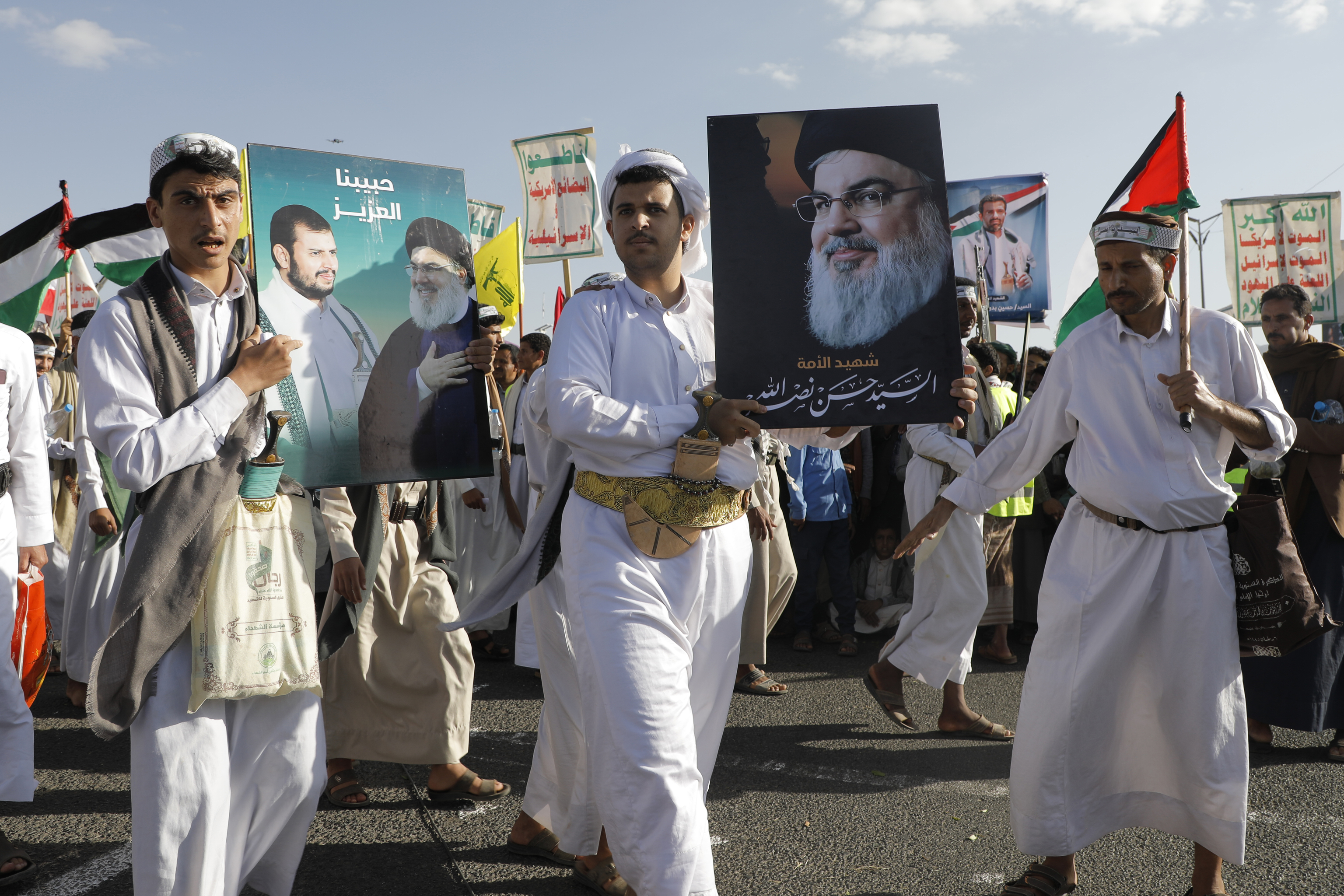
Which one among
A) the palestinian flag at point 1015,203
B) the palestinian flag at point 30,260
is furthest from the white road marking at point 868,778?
the palestinian flag at point 1015,203

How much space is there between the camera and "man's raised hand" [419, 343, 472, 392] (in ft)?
10.7

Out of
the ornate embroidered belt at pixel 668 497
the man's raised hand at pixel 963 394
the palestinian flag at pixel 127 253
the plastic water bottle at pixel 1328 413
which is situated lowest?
the ornate embroidered belt at pixel 668 497

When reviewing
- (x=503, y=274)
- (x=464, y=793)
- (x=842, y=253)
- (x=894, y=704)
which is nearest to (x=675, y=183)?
(x=842, y=253)

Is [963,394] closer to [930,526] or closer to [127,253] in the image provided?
[930,526]

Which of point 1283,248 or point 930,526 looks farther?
point 1283,248

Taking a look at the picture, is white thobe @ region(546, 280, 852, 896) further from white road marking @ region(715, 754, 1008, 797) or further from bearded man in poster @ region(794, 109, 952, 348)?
white road marking @ region(715, 754, 1008, 797)

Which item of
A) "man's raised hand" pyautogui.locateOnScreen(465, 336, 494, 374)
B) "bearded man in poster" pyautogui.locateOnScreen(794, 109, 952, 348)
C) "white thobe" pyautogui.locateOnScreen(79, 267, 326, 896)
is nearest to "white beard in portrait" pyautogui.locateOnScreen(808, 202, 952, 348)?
"bearded man in poster" pyautogui.locateOnScreen(794, 109, 952, 348)

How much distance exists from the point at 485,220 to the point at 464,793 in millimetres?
8718

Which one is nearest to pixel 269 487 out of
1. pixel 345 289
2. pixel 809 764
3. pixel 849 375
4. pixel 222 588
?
pixel 222 588

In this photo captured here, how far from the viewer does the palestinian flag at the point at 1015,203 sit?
30.6ft

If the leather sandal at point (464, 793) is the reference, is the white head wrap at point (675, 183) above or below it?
above

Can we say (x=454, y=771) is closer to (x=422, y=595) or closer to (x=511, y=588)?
(x=422, y=595)

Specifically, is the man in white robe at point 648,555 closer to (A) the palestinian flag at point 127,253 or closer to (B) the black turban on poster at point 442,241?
(B) the black turban on poster at point 442,241

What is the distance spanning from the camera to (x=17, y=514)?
151 inches
